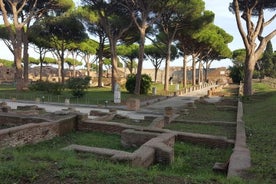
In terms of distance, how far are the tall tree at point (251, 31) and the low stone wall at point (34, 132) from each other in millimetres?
18232

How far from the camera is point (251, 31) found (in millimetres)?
27156

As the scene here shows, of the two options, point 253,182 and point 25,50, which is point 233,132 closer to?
point 253,182

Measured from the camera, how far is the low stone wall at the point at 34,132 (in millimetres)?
8539

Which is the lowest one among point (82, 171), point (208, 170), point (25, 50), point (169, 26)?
point (208, 170)

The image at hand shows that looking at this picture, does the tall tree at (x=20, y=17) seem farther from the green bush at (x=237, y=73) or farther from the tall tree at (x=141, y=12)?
the green bush at (x=237, y=73)

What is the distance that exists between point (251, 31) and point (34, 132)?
71.0 feet

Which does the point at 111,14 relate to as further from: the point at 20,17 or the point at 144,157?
the point at 144,157

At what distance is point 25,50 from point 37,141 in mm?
24530

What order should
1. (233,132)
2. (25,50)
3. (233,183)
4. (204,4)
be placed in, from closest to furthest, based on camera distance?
(233,183) → (233,132) → (25,50) → (204,4)

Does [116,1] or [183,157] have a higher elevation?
[116,1]

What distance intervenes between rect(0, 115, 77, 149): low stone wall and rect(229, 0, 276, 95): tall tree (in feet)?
59.8

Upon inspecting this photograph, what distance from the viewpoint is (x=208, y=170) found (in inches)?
273

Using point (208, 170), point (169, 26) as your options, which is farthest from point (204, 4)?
point (208, 170)

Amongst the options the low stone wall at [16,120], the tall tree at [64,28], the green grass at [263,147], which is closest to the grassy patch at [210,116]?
the green grass at [263,147]
